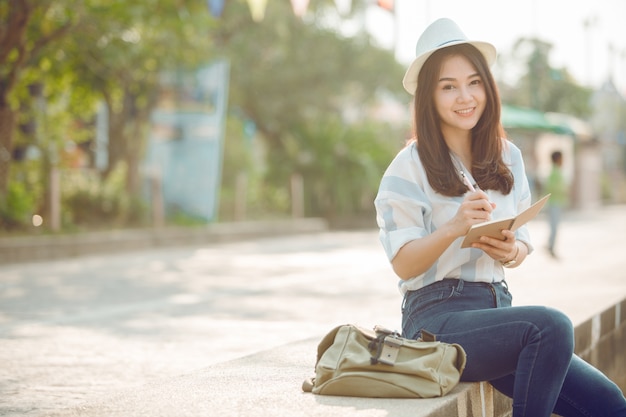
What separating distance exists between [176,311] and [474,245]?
5.37 meters

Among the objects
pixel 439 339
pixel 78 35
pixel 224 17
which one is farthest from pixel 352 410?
pixel 224 17

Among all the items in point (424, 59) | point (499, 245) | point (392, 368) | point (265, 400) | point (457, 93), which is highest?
point (424, 59)

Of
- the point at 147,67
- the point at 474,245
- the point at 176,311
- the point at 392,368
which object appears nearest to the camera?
the point at 392,368

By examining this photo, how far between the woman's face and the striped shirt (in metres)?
0.20

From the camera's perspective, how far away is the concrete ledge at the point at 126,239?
45.7ft

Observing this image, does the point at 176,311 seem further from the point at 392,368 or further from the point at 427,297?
the point at 392,368

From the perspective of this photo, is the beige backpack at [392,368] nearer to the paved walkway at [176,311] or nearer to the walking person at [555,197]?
the paved walkway at [176,311]

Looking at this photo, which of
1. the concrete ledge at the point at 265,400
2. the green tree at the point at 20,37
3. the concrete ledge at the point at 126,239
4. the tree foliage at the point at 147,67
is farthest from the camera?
the tree foliage at the point at 147,67

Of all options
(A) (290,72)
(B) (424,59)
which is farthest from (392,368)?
(A) (290,72)

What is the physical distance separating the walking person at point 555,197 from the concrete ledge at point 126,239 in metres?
6.24

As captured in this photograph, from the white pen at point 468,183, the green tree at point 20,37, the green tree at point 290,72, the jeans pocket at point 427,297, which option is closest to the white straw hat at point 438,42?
the white pen at point 468,183

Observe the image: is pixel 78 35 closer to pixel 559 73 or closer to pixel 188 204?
pixel 188 204

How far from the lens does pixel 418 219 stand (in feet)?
11.8

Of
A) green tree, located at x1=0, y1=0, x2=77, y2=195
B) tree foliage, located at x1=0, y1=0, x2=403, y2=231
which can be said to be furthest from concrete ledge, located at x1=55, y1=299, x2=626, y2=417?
tree foliage, located at x1=0, y1=0, x2=403, y2=231
